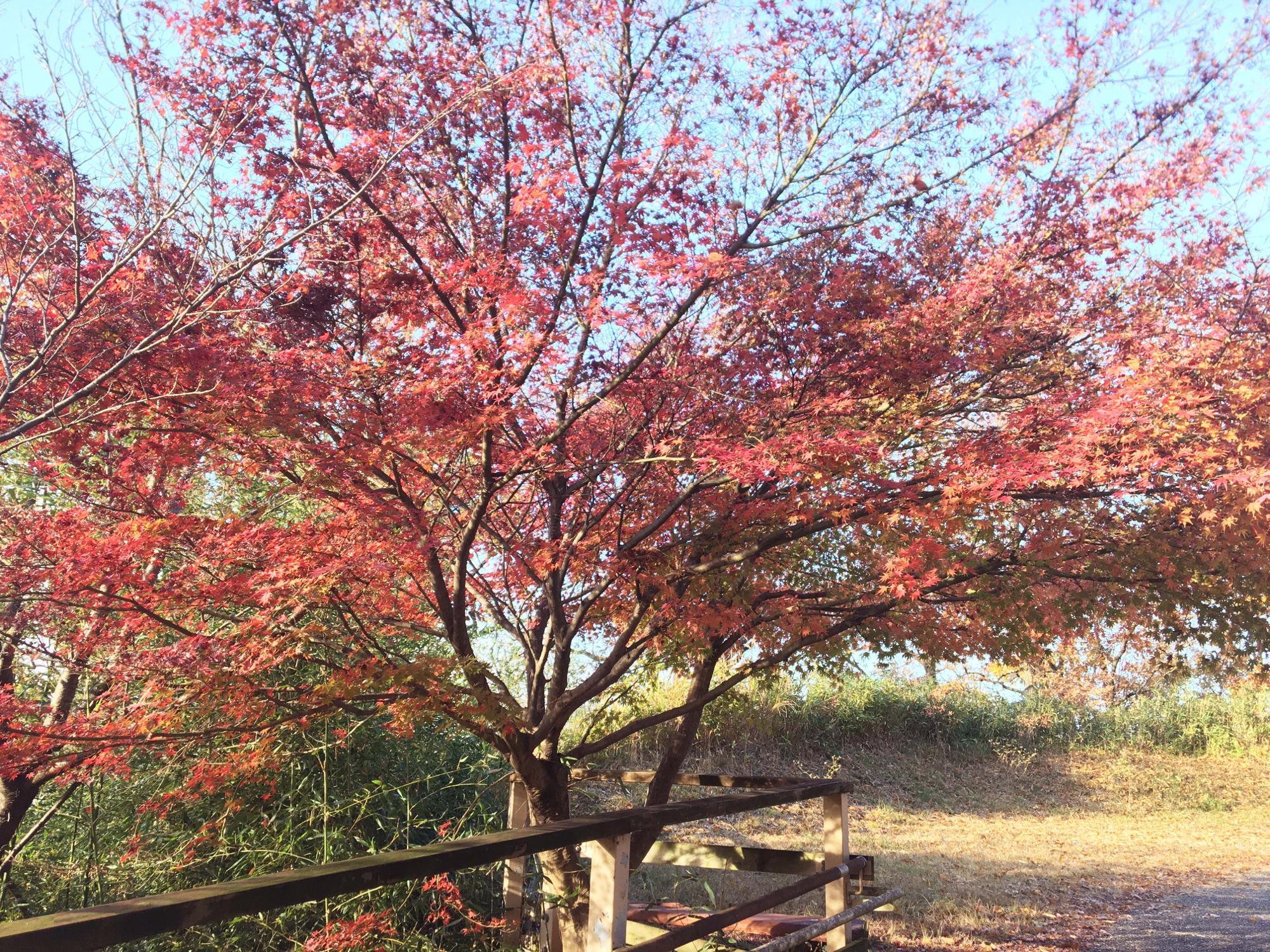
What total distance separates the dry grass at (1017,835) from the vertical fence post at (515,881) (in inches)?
63.2

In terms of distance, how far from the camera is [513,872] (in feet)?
16.1

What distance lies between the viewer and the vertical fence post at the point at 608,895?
3193mm

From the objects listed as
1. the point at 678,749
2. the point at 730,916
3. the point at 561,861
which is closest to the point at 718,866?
the point at 678,749

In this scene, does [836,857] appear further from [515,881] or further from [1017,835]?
[1017,835]

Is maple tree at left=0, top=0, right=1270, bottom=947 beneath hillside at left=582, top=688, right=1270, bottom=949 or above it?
above

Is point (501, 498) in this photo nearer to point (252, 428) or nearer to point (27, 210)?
point (252, 428)

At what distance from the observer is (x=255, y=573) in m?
4.18

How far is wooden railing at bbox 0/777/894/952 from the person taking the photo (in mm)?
1820

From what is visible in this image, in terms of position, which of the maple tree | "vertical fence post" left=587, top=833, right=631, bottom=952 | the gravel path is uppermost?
the maple tree

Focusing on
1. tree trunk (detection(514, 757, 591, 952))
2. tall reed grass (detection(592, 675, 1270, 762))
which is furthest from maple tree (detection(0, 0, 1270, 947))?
tall reed grass (detection(592, 675, 1270, 762))

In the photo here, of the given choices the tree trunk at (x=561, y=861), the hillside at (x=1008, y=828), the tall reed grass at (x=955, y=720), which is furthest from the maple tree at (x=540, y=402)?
the tall reed grass at (x=955, y=720)

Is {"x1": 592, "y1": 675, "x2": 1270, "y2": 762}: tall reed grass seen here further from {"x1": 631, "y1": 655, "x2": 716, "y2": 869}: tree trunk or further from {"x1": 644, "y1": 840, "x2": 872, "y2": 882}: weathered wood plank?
{"x1": 644, "y1": 840, "x2": 872, "y2": 882}: weathered wood plank

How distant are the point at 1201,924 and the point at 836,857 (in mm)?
3980

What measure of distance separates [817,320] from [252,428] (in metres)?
3.02
